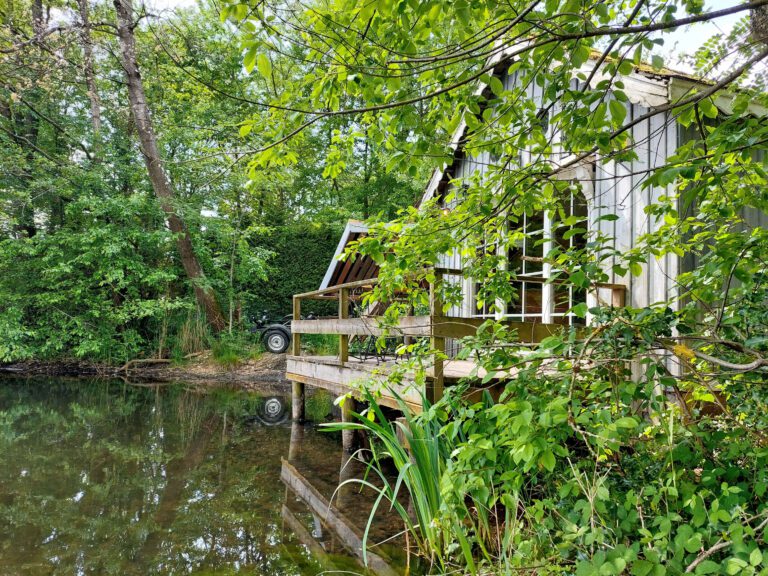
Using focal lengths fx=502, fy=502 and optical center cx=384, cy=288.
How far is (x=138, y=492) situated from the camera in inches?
170

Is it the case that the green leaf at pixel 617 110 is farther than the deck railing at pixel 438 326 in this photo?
No

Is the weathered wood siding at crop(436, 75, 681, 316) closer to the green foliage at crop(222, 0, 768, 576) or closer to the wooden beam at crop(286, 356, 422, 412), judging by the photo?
the green foliage at crop(222, 0, 768, 576)

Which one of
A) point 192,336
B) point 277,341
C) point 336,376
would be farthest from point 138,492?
point 192,336

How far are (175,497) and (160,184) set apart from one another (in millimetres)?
10515

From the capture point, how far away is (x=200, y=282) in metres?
12.5

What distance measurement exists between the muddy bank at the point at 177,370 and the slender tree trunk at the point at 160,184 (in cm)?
138

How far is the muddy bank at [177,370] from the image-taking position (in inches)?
450

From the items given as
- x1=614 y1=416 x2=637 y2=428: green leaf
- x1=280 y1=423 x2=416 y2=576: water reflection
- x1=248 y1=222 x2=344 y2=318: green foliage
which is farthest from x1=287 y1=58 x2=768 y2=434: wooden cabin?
x1=248 y1=222 x2=344 y2=318: green foliage

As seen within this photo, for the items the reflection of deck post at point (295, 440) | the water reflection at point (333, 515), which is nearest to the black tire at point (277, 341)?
the reflection of deck post at point (295, 440)

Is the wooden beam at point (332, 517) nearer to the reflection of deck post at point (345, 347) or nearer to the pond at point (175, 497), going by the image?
the pond at point (175, 497)

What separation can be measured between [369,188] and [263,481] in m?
14.2

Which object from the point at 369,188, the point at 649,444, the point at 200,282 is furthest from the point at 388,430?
the point at 369,188

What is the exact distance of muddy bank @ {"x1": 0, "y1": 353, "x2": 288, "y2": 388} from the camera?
11435mm

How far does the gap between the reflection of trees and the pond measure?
0.01 meters
